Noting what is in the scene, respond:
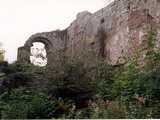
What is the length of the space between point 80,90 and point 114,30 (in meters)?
6.11

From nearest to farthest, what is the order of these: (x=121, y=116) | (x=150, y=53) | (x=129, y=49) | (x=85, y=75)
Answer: (x=121, y=116)
(x=150, y=53)
(x=85, y=75)
(x=129, y=49)

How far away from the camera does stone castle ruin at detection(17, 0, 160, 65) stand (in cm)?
1659

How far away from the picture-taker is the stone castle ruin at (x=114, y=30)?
16.6 meters

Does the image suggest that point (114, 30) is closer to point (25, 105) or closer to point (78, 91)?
point (78, 91)

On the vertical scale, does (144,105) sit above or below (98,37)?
below

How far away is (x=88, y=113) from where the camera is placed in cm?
1138

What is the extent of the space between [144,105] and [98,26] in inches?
445

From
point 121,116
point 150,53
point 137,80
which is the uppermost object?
point 150,53

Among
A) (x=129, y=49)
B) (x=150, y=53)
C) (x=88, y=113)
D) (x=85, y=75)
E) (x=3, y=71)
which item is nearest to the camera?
(x=88, y=113)

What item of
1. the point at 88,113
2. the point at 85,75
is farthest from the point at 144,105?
the point at 85,75

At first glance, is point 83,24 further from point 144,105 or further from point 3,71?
point 144,105

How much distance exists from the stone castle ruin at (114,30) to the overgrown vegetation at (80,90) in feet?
3.26

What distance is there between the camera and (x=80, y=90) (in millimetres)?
14242

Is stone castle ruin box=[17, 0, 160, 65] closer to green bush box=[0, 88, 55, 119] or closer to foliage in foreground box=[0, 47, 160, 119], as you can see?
foliage in foreground box=[0, 47, 160, 119]
